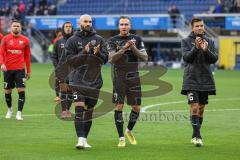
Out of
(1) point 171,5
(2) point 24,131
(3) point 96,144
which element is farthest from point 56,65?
(1) point 171,5

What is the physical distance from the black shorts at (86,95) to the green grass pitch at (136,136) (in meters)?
0.86

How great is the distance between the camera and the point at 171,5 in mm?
52312

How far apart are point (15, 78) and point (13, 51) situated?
2.24 feet

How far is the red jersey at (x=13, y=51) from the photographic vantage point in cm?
1717

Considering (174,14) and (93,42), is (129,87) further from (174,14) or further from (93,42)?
(174,14)

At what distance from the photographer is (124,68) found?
513 inches

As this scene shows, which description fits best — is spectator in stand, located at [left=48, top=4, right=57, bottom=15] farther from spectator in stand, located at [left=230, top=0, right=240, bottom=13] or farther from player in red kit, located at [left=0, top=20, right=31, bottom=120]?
player in red kit, located at [left=0, top=20, right=31, bottom=120]

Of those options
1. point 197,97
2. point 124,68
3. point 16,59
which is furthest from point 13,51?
point 197,97

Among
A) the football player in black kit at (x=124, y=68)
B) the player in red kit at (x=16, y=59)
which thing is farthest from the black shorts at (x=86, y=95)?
the player in red kit at (x=16, y=59)

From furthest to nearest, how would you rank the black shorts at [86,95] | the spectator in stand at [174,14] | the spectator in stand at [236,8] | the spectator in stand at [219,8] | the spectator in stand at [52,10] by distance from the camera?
the spectator in stand at [52,10] → the spectator in stand at [174,14] → the spectator in stand at [219,8] → the spectator in stand at [236,8] → the black shorts at [86,95]

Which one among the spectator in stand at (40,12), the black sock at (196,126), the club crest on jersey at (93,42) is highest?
the club crest on jersey at (93,42)

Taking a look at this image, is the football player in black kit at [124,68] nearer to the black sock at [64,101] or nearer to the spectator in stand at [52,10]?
the black sock at [64,101]

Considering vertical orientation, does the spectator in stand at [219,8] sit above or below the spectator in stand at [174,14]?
above

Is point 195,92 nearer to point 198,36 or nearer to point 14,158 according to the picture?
point 198,36
